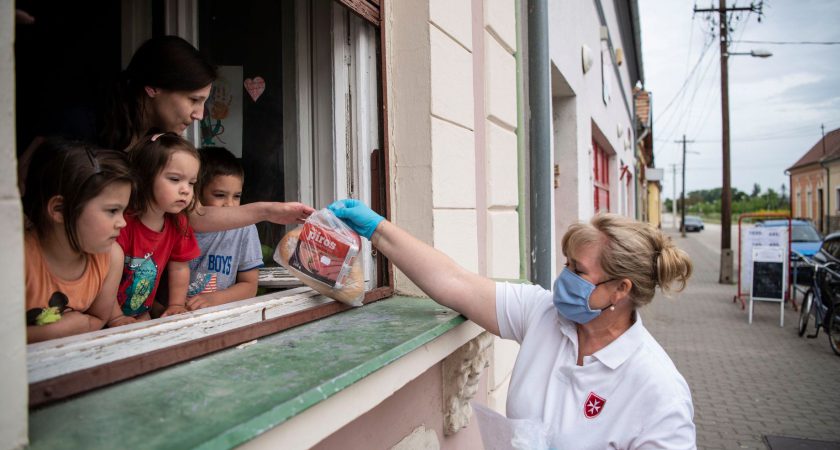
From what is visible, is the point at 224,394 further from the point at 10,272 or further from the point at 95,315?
the point at 95,315

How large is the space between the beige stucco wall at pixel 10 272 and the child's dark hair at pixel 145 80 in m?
1.14

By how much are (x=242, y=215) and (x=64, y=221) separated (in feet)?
2.52

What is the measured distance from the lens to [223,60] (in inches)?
116

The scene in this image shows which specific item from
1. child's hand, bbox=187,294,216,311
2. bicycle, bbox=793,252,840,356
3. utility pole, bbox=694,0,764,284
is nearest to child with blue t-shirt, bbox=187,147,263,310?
child's hand, bbox=187,294,216,311

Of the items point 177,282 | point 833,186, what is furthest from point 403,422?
point 833,186

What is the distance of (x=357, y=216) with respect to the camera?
6.78 feet

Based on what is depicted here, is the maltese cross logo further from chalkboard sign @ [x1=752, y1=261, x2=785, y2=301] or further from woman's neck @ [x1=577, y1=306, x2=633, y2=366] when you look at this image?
chalkboard sign @ [x1=752, y1=261, x2=785, y2=301]

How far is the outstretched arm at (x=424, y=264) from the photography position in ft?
6.85

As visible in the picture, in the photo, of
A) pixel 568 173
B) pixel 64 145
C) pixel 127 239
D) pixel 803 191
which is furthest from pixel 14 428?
pixel 803 191

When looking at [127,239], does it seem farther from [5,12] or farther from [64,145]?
[5,12]

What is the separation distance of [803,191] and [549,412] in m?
54.8

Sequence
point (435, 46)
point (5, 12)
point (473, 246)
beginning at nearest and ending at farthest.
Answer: point (5, 12), point (435, 46), point (473, 246)

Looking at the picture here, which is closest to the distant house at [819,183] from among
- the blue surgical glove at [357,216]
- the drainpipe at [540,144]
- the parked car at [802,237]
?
the parked car at [802,237]

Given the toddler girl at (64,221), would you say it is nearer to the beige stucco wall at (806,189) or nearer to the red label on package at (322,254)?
the red label on package at (322,254)
